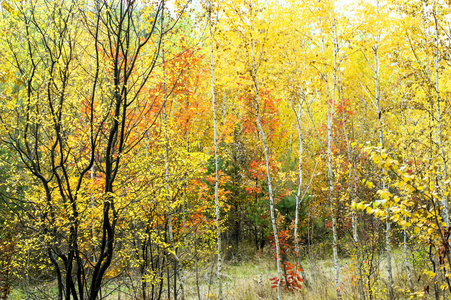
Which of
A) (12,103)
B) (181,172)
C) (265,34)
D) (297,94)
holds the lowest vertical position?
(181,172)

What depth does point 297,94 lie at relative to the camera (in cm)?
828

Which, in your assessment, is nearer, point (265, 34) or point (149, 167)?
point (149, 167)

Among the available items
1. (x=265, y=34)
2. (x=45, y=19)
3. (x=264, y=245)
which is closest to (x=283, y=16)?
(x=265, y=34)

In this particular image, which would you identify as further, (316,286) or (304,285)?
(304,285)

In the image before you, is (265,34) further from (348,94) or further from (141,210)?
(348,94)

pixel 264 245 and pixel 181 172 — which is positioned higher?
pixel 181 172

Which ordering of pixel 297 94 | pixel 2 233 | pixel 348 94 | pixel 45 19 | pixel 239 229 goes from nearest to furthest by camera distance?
pixel 45 19
pixel 297 94
pixel 2 233
pixel 239 229
pixel 348 94

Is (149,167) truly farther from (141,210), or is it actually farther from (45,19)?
(45,19)

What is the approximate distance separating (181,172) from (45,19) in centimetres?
354

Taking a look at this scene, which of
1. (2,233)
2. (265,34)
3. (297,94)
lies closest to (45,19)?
(265,34)

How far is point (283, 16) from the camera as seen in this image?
9719 millimetres

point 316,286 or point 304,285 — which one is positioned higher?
point 316,286

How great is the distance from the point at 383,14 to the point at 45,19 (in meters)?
7.43

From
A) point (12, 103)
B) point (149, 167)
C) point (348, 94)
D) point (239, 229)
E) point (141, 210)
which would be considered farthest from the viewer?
point (348, 94)
